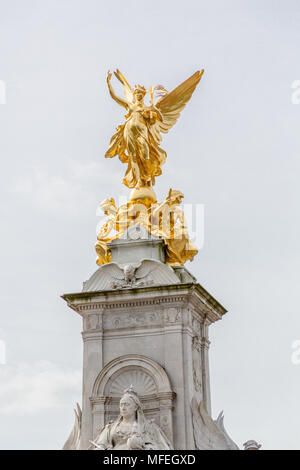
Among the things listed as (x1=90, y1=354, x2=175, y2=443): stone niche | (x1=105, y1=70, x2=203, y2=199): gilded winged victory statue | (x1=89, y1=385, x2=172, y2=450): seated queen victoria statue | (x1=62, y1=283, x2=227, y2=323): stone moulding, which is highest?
(x1=105, y1=70, x2=203, y2=199): gilded winged victory statue

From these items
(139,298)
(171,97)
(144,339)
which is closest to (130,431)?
(144,339)

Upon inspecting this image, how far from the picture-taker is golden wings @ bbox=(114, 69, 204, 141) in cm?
2489

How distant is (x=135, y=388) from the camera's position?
2233cm

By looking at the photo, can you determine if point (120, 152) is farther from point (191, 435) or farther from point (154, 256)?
point (191, 435)

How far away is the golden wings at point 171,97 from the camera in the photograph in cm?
2489

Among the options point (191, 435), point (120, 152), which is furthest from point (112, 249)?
point (191, 435)

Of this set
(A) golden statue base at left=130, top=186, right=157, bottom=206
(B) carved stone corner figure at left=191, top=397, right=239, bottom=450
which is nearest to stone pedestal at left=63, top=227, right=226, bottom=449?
(B) carved stone corner figure at left=191, top=397, right=239, bottom=450

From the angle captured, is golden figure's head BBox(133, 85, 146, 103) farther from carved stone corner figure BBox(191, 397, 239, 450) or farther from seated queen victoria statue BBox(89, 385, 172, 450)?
carved stone corner figure BBox(191, 397, 239, 450)

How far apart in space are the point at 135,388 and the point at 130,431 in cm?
132

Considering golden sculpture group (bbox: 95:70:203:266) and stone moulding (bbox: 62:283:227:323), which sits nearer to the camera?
stone moulding (bbox: 62:283:227:323)

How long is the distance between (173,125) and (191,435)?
289 inches

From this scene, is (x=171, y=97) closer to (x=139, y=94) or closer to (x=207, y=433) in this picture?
(x=139, y=94)

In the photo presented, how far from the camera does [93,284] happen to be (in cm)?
2317
